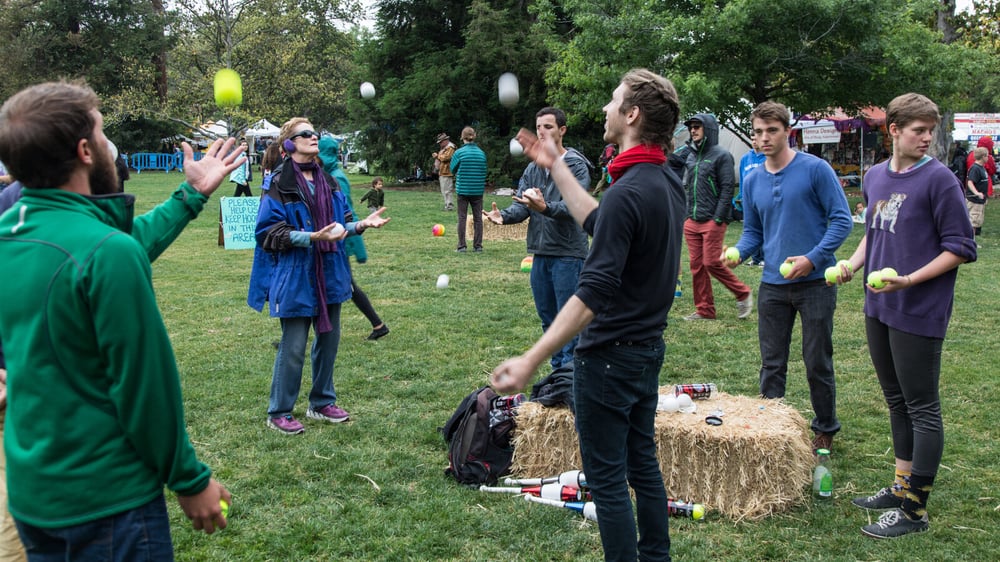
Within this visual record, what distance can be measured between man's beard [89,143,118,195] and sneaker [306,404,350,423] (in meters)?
3.61

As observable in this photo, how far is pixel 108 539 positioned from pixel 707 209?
7206 mm

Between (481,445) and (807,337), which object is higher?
(807,337)

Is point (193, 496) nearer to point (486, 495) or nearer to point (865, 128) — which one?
point (486, 495)

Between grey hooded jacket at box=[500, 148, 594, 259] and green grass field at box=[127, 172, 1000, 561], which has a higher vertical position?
grey hooded jacket at box=[500, 148, 594, 259]

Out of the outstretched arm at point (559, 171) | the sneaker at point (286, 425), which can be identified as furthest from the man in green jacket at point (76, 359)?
the sneaker at point (286, 425)

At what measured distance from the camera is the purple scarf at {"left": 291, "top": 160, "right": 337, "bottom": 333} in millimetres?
5086

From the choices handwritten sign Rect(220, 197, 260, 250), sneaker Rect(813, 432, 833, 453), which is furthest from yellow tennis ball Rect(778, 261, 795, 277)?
handwritten sign Rect(220, 197, 260, 250)

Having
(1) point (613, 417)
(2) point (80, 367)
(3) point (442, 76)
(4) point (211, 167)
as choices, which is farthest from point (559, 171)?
(3) point (442, 76)

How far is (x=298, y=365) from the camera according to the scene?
5180mm

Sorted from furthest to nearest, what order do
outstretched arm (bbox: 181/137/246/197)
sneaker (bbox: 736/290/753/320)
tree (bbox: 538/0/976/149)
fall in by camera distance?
tree (bbox: 538/0/976/149) → sneaker (bbox: 736/290/753/320) → outstretched arm (bbox: 181/137/246/197)

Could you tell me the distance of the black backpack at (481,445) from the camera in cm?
452

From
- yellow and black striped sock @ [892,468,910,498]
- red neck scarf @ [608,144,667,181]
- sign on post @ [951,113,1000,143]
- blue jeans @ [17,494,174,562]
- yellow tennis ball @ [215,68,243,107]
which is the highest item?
sign on post @ [951,113,1000,143]

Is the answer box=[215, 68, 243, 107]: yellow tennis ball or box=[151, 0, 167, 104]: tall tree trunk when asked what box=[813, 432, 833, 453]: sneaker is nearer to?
box=[215, 68, 243, 107]: yellow tennis ball

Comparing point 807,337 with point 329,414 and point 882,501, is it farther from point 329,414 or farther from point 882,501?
point 329,414
